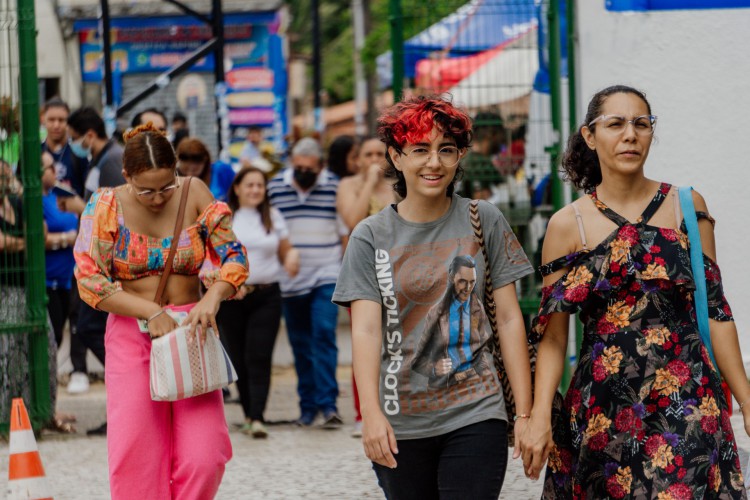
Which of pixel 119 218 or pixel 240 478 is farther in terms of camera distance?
pixel 240 478

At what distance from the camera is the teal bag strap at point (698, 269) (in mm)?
4160

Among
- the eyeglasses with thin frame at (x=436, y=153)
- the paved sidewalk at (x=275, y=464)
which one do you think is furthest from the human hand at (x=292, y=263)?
the eyeglasses with thin frame at (x=436, y=153)

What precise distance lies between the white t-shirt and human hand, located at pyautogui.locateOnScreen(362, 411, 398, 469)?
5.05m

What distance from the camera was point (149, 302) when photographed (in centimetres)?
535

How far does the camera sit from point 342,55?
4500cm

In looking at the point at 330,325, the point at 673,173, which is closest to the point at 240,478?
the point at 330,325

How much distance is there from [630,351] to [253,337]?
17.0ft

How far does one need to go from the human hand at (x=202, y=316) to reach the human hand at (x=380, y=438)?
59.9 inches

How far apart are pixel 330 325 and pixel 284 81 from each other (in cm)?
1898

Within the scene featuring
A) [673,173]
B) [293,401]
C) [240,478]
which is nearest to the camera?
[240,478]

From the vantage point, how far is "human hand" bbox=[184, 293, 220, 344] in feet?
17.6

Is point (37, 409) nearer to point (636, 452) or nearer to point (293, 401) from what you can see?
point (293, 401)

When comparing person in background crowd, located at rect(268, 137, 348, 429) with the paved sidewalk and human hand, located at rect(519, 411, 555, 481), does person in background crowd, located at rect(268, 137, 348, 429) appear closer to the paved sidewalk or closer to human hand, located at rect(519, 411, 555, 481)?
the paved sidewalk

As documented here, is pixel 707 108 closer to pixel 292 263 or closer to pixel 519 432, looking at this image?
pixel 292 263
